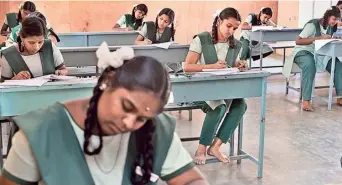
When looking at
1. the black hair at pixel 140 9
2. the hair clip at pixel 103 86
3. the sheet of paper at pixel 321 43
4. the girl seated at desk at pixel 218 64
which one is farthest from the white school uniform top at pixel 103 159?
the black hair at pixel 140 9

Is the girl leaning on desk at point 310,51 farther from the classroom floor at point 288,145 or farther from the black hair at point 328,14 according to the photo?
the classroom floor at point 288,145

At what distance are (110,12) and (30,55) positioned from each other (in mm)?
5453

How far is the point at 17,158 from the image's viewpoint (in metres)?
1.02

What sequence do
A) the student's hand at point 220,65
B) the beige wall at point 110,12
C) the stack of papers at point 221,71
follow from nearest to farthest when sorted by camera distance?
the stack of papers at point 221,71, the student's hand at point 220,65, the beige wall at point 110,12

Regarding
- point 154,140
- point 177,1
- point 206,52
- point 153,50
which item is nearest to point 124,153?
point 154,140

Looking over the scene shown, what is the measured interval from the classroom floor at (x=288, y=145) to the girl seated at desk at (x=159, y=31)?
946 millimetres

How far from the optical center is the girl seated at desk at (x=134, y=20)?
620 cm

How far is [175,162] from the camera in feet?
3.80

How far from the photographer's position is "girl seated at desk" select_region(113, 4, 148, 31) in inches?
244

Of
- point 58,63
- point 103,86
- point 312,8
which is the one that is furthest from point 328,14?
point 103,86

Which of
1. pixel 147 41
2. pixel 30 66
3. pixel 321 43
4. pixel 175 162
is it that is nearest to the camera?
pixel 175 162

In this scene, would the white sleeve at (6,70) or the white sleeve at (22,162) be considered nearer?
the white sleeve at (22,162)

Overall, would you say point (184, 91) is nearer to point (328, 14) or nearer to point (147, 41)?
point (147, 41)

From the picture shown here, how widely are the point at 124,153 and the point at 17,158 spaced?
238mm
